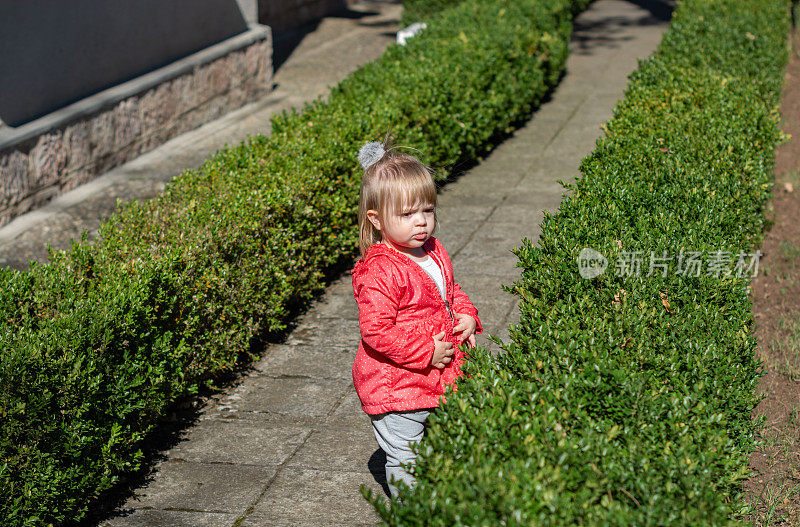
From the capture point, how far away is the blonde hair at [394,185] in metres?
3.18

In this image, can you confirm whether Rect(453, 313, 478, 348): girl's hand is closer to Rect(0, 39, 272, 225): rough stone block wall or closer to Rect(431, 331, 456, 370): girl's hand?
Rect(431, 331, 456, 370): girl's hand

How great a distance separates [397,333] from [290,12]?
43.8 ft

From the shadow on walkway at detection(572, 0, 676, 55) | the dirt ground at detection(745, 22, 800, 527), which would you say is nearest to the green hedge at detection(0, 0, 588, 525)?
the dirt ground at detection(745, 22, 800, 527)

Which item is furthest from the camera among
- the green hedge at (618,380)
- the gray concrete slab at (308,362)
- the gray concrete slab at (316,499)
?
the gray concrete slab at (308,362)

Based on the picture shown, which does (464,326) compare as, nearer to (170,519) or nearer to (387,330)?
(387,330)

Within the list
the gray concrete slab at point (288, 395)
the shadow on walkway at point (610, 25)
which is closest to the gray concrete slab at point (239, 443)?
the gray concrete slab at point (288, 395)

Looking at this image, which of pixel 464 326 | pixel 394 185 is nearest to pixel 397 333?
pixel 464 326

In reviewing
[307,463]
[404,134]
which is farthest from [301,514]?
[404,134]

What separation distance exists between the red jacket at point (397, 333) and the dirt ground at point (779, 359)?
123cm

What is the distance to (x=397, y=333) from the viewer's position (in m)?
3.15

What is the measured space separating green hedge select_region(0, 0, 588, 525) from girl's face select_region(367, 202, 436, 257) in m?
1.46

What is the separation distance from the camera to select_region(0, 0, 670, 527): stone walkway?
382cm

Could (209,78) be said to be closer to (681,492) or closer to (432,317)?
(432,317)

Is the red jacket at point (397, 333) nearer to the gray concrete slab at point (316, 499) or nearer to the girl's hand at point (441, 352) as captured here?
the girl's hand at point (441, 352)
